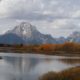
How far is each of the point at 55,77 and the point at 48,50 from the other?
65.4 meters

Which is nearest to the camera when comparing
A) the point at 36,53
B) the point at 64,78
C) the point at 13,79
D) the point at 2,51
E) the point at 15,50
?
A: the point at 64,78

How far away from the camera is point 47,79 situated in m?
31.3

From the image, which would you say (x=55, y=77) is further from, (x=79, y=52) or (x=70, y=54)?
(x=70, y=54)

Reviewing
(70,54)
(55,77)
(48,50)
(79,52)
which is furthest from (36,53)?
(55,77)

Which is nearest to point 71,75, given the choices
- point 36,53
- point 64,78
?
point 64,78

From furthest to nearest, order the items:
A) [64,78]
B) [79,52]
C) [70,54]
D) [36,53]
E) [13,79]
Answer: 1. [36,53]
2. [70,54]
3. [79,52]
4. [13,79]
5. [64,78]

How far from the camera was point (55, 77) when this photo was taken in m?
31.4

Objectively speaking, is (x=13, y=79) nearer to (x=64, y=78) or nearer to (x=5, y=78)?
(x=5, y=78)

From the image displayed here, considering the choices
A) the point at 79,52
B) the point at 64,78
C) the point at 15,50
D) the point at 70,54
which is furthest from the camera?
the point at 15,50

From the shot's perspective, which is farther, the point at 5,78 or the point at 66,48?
the point at 66,48

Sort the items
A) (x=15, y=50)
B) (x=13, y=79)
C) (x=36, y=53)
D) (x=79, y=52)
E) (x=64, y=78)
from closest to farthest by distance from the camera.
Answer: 1. (x=64, y=78)
2. (x=13, y=79)
3. (x=79, y=52)
4. (x=36, y=53)
5. (x=15, y=50)

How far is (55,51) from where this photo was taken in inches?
3743

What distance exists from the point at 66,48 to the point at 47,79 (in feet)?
193

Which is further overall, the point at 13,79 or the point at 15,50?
the point at 15,50
